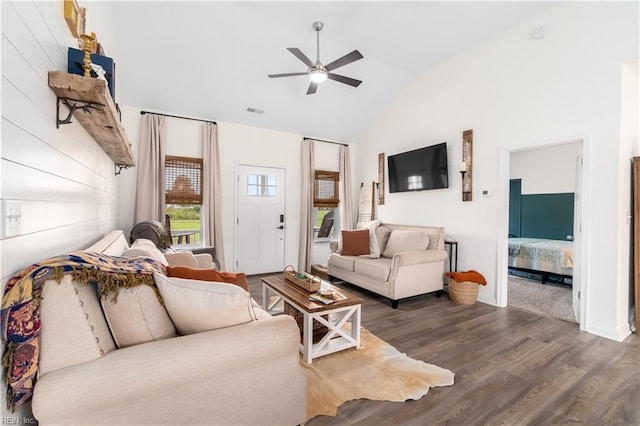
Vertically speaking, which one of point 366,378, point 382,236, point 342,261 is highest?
point 382,236

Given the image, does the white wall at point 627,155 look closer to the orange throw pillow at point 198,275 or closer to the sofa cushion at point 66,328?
the orange throw pillow at point 198,275

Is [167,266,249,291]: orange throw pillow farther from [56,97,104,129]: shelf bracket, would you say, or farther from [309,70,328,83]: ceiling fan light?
[309,70,328,83]: ceiling fan light

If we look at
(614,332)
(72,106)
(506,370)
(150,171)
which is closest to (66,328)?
(72,106)

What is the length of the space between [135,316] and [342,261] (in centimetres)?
326

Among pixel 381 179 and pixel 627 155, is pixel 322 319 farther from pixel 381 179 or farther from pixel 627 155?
pixel 381 179

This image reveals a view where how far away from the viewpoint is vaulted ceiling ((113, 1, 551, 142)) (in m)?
3.15

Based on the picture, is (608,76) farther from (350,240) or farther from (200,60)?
(200,60)

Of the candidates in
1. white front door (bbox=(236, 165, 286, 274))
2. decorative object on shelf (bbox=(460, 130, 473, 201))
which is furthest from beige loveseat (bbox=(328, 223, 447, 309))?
white front door (bbox=(236, 165, 286, 274))

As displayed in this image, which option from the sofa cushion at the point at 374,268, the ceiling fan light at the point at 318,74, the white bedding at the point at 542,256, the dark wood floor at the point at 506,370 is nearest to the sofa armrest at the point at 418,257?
the sofa cushion at the point at 374,268

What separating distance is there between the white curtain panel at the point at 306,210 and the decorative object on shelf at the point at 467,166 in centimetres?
262

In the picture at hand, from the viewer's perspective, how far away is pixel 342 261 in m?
4.25

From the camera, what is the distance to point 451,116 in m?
4.09

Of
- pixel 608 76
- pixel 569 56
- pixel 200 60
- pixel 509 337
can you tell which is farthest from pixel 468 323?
pixel 200 60

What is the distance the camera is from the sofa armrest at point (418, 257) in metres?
3.43
